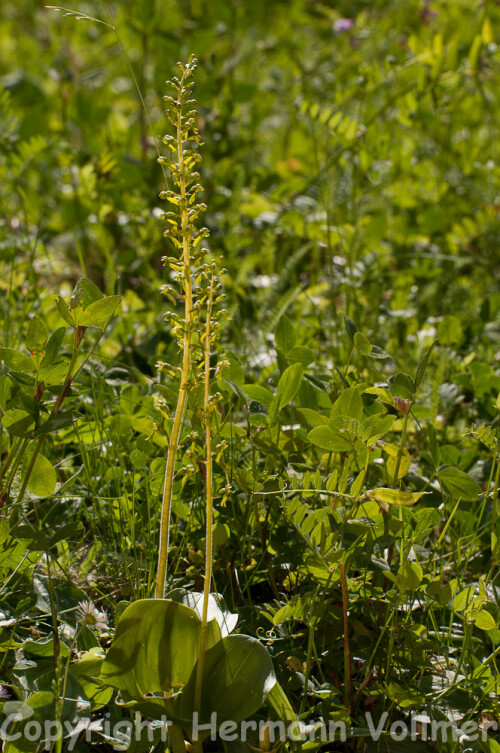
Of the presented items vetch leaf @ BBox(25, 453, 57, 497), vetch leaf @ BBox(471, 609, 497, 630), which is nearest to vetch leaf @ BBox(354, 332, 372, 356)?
vetch leaf @ BBox(471, 609, 497, 630)

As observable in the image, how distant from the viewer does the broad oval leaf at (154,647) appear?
1022mm

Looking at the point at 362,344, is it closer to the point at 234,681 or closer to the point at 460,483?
the point at 460,483

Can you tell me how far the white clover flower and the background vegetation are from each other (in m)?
0.03

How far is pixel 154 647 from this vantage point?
1039mm

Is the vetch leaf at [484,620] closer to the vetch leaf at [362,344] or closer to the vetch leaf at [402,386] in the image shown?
the vetch leaf at [402,386]

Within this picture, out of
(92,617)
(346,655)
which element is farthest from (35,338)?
(346,655)

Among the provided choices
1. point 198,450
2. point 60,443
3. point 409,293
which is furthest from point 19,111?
point 198,450

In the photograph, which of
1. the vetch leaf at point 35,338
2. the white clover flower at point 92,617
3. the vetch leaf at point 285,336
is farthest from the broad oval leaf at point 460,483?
the vetch leaf at point 35,338

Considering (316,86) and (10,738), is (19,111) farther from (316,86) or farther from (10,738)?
(10,738)

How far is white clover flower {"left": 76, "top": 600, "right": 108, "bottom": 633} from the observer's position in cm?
123

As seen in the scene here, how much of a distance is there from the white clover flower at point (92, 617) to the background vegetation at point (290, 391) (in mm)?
26

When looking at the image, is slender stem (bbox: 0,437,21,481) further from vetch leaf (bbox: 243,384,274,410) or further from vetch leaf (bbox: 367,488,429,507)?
vetch leaf (bbox: 367,488,429,507)

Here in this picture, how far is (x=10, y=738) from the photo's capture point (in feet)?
3.31

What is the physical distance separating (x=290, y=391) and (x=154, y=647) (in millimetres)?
514
